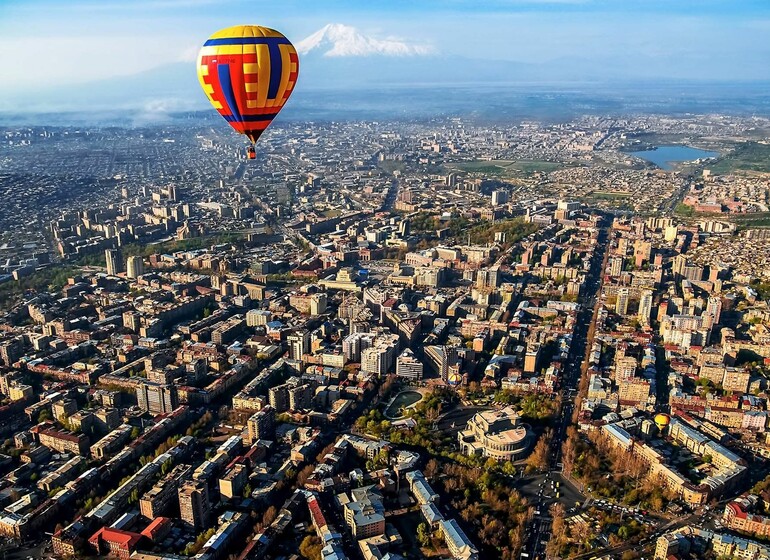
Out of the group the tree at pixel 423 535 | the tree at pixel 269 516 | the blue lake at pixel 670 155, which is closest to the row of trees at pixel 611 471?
the tree at pixel 423 535

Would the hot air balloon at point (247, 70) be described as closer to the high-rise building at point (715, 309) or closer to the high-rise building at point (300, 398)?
the high-rise building at point (300, 398)

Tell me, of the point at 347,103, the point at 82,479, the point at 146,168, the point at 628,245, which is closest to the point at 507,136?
the point at 146,168

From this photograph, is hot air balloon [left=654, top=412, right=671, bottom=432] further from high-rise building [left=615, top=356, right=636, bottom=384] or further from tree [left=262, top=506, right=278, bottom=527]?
tree [left=262, top=506, right=278, bottom=527]

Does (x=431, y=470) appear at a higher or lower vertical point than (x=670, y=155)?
lower

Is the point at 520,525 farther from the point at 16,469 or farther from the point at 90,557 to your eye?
the point at 16,469

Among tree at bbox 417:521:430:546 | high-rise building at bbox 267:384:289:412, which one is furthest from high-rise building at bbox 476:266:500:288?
tree at bbox 417:521:430:546

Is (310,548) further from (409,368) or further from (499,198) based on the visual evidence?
(499,198)

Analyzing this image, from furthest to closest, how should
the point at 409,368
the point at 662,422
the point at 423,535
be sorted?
1. the point at 409,368
2. the point at 662,422
3. the point at 423,535

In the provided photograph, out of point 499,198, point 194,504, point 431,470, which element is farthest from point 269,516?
point 499,198
